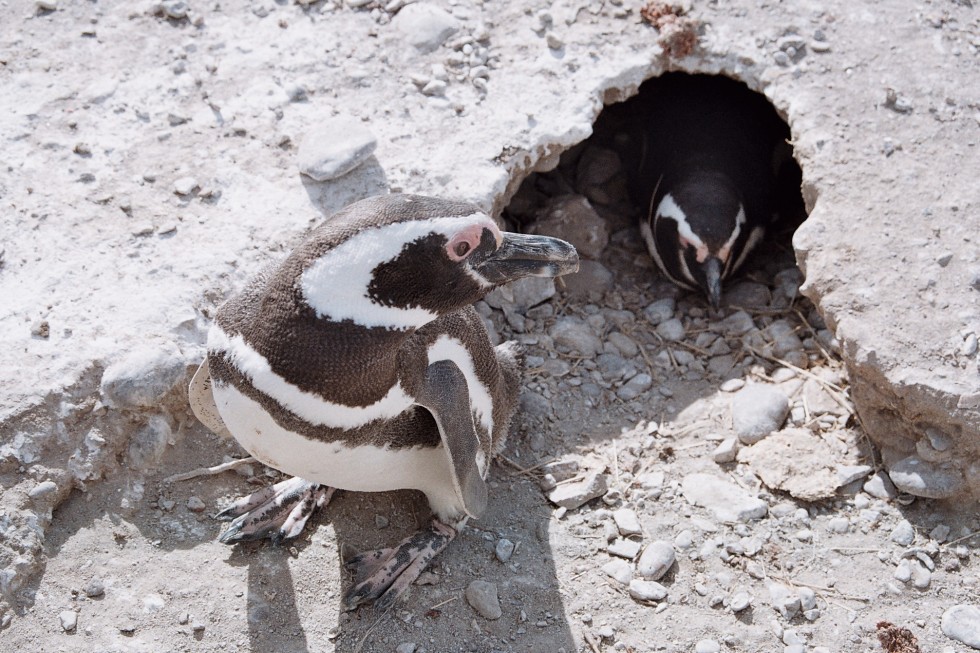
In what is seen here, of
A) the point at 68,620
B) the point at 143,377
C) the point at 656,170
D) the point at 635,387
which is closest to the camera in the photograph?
the point at 68,620

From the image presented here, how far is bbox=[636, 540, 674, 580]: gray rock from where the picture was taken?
286 centimetres

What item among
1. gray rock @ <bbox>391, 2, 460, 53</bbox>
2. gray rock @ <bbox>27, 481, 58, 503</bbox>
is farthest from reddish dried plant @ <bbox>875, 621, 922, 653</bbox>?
gray rock @ <bbox>391, 2, 460, 53</bbox>

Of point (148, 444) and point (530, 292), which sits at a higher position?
point (148, 444)

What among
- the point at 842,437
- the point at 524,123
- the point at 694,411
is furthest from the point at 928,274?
the point at 524,123

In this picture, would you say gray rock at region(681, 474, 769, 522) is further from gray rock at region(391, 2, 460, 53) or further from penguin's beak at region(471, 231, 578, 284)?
gray rock at region(391, 2, 460, 53)

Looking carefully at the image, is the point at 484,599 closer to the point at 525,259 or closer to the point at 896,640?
the point at 525,259

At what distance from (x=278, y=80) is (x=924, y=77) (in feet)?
7.64

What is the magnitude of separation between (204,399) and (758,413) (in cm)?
180

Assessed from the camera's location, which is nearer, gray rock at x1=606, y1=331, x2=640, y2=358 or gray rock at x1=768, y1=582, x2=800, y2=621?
gray rock at x1=768, y1=582, x2=800, y2=621

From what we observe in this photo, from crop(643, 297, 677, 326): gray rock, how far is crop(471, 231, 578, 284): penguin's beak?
143 centimetres

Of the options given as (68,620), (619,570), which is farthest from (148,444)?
(619,570)

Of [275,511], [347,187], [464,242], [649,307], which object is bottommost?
[649,307]

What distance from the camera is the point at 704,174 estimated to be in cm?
431

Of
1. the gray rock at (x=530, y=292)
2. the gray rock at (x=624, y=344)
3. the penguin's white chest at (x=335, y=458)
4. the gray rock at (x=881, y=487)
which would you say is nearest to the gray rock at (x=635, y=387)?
the gray rock at (x=624, y=344)
